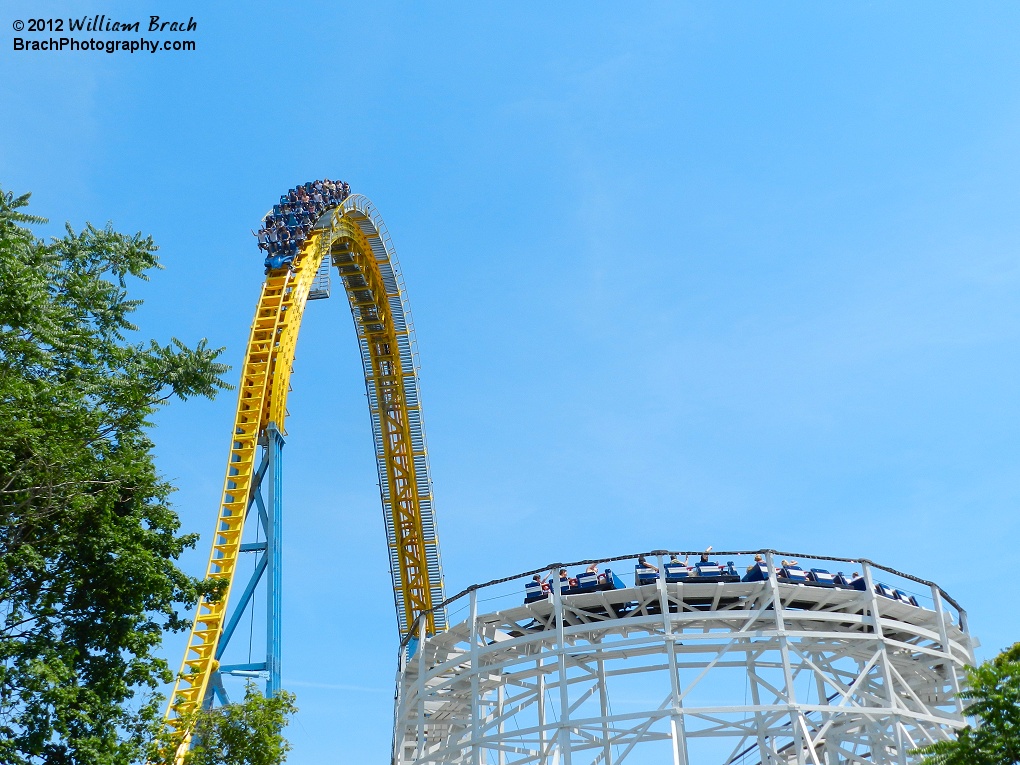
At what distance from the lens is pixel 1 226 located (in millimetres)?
18422

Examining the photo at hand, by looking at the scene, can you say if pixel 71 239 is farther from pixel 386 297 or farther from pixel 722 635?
pixel 386 297

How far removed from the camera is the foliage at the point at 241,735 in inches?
808

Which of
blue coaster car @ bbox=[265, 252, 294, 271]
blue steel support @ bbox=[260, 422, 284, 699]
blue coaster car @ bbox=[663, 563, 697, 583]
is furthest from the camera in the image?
blue coaster car @ bbox=[265, 252, 294, 271]

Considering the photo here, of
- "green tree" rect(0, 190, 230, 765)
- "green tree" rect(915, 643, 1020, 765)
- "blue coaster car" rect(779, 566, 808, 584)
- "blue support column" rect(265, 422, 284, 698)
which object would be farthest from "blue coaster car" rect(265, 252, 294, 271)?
"green tree" rect(915, 643, 1020, 765)

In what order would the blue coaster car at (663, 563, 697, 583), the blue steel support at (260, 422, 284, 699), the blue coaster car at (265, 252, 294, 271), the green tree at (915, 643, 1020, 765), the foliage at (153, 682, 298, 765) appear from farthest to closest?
the blue coaster car at (265, 252, 294, 271)
the blue steel support at (260, 422, 284, 699)
the blue coaster car at (663, 563, 697, 583)
the foliage at (153, 682, 298, 765)
the green tree at (915, 643, 1020, 765)

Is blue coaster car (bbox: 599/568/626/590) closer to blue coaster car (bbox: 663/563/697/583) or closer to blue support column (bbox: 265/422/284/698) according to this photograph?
blue coaster car (bbox: 663/563/697/583)

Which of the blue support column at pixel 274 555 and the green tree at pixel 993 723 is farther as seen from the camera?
the blue support column at pixel 274 555

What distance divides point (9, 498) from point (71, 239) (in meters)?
5.38

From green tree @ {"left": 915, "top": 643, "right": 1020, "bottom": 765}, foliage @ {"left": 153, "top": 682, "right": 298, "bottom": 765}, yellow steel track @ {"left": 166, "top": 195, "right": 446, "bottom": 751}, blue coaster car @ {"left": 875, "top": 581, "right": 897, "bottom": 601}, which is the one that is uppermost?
yellow steel track @ {"left": 166, "top": 195, "right": 446, "bottom": 751}

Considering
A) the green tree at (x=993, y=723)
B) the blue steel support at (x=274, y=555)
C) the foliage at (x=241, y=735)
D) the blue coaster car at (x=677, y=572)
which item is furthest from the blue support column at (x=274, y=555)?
the green tree at (x=993, y=723)

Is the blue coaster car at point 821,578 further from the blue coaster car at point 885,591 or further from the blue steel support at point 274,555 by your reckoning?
the blue steel support at point 274,555

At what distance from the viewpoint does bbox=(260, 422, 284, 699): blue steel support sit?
2750cm

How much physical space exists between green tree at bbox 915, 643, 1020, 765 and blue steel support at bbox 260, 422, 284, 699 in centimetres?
1698

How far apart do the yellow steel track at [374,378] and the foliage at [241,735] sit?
31.5 ft
